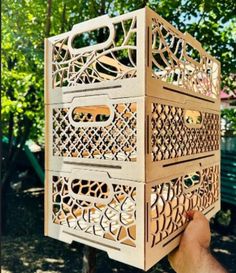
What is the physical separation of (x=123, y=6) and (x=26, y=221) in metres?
1.84

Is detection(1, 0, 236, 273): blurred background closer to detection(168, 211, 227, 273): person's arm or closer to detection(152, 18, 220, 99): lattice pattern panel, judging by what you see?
detection(152, 18, 220, 99): lattice pattern panel

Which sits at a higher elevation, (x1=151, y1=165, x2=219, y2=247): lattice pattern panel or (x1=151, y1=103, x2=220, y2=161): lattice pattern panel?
(x1=151, y1=103, x2=220, y2=161): lattice pattern panel

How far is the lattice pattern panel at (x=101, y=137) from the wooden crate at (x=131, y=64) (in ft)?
0.13

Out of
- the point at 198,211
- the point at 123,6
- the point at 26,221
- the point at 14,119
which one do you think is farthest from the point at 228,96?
the point at 26,221

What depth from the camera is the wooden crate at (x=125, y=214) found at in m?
0.50

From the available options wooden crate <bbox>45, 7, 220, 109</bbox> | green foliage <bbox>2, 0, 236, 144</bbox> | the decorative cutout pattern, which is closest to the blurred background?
green foliage <bbox>2, 0, 236, 144</bbox>

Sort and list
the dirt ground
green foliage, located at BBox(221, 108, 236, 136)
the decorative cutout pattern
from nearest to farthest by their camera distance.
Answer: the decorative cutout pattern → green foliage, located at BBox(221, 108, 236, 136) → the dirt ground

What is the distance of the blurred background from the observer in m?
1.36

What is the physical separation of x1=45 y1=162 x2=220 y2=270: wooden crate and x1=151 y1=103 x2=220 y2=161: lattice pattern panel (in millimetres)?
54

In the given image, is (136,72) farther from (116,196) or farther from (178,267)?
(178,267)

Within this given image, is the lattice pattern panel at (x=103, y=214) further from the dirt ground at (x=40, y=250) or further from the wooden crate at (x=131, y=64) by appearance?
the dirt ground at (x=40, y=250)

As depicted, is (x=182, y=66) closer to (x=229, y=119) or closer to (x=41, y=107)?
(x=229, y=119)

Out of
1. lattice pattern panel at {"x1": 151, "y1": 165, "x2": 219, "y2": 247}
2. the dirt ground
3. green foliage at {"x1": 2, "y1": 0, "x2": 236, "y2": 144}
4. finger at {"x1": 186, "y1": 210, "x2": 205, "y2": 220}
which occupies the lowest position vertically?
the dirt ground

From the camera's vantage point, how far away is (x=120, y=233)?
0.56 meters
